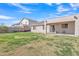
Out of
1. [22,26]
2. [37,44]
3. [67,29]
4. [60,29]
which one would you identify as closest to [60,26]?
[60,29]

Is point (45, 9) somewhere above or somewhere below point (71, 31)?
above

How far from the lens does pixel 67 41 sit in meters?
6.79

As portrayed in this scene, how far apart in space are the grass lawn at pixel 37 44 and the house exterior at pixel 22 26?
140mm

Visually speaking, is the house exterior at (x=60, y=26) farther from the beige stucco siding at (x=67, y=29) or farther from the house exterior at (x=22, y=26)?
the house exterior at (x=22, y=26)

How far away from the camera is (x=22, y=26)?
22.6 ft

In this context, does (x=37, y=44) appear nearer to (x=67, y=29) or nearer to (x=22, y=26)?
(x=22, y=26)

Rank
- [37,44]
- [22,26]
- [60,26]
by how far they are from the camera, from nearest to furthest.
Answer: [37,44]
[22,26]
[60,26]

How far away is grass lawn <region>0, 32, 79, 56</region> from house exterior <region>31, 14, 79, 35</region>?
202 millimetres

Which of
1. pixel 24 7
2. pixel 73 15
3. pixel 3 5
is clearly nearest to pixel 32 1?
pixel 24 7

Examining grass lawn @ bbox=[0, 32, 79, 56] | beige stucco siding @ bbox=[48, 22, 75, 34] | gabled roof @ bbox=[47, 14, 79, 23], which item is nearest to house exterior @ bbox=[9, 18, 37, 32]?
grass lawn @ bbox=[0, 32, 79, 56]

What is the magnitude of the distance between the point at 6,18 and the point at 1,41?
0.77 metres

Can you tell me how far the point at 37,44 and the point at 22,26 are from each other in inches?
30.9

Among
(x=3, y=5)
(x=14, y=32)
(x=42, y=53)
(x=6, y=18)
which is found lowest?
(x=42, y=53)

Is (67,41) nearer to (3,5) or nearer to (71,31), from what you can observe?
(71,31)
